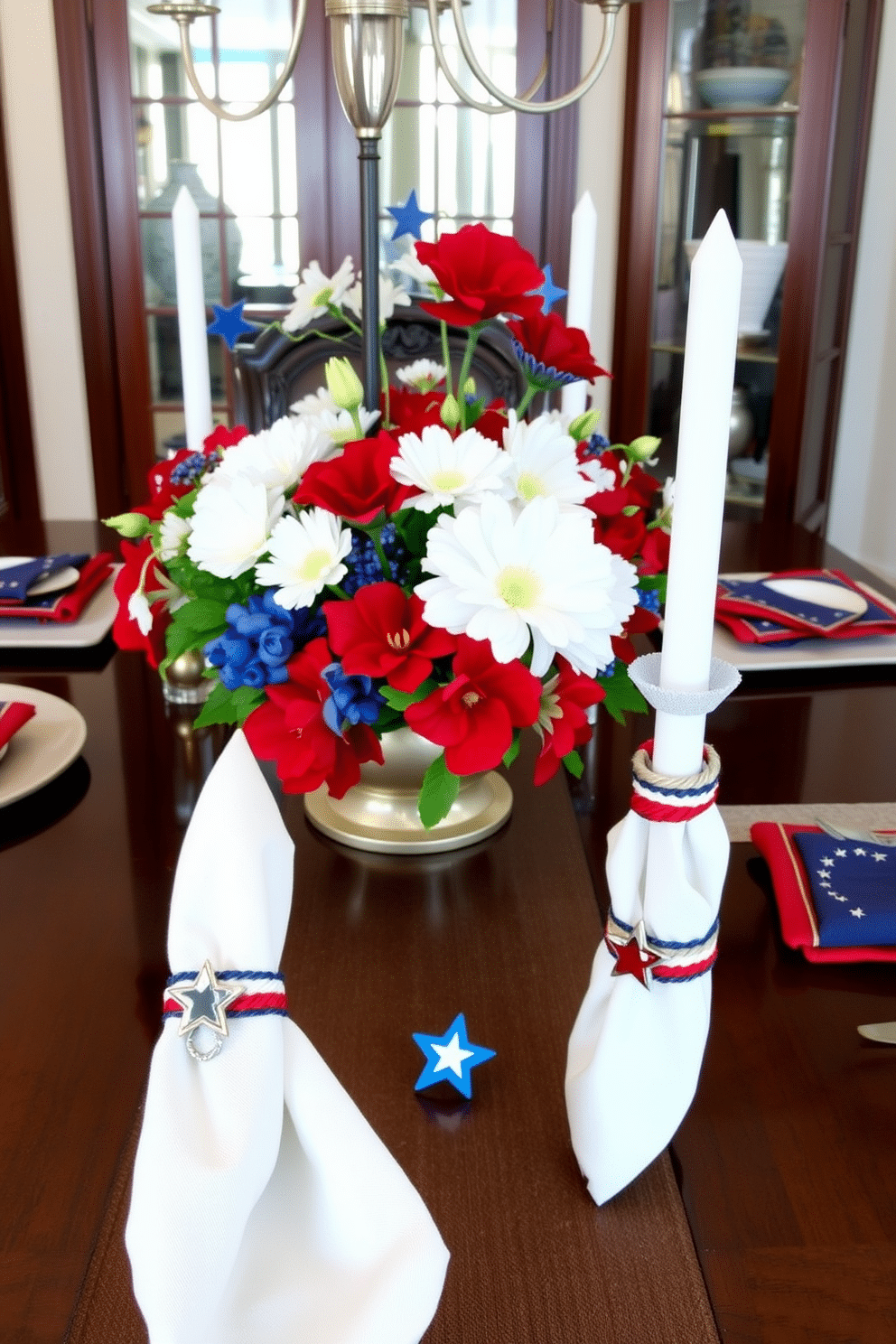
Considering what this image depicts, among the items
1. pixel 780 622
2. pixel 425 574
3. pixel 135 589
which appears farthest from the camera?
pixel 780 622

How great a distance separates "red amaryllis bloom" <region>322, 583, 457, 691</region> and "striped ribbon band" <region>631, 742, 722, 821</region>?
0.16 m

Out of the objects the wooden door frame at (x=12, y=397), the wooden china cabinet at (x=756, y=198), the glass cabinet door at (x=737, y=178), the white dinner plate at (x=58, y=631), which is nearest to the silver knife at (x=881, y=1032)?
the white dinner plate at (x=58, y=631)

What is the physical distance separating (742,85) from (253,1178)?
9.18ft

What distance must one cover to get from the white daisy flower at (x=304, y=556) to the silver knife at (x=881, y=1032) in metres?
0.37

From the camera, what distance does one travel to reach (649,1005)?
0.51 meters

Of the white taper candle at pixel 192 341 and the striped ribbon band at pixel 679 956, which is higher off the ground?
the white taper candle at pixel 192 341

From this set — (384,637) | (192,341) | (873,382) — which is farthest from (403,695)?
(873,382)

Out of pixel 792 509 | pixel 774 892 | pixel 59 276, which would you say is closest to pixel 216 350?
pixel 59 276

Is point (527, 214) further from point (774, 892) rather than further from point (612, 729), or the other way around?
point (774, 892)

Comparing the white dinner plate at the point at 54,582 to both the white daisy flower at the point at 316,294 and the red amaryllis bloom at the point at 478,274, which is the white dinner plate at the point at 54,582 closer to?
the white daisy flower at the point at 316,294

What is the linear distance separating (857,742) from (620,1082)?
1.82 feet

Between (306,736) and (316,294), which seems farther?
(316,294)

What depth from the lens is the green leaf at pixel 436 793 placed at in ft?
2.06

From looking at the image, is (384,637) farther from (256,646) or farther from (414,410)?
(414,410)
